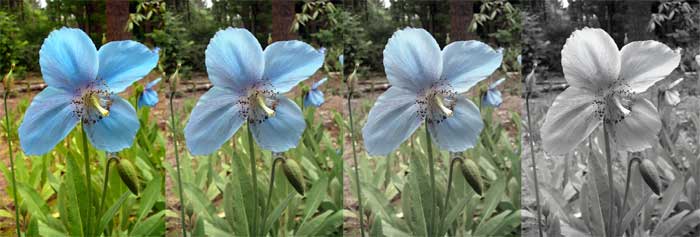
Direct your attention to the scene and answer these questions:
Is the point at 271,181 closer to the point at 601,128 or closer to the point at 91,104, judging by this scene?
the point at 91,104

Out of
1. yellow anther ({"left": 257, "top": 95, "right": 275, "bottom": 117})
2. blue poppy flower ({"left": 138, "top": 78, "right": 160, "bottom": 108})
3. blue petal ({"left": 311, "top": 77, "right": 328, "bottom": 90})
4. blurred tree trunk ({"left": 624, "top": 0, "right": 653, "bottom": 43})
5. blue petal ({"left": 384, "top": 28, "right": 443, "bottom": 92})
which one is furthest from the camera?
blurred tree trunk ({"left": 624, "top": 0, "right": 653, "bottom": 43})

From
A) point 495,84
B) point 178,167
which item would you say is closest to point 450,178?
point 495,84

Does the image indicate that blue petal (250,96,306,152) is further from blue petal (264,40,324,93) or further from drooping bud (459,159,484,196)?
drooping bud (459,159,484,196)

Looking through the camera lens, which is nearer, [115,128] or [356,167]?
[115,128]

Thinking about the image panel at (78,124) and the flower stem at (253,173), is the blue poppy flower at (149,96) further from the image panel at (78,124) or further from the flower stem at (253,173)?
the flower stem at (253,173)

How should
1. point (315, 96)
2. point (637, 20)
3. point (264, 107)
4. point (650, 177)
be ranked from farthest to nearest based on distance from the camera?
point (637, 20) → point (650, 177) → point (315, 96) → point (264, 107)

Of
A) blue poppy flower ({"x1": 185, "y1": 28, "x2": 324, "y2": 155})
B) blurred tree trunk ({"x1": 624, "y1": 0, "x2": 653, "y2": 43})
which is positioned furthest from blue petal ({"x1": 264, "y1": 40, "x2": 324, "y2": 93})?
blurred tree trunk ({"x1": 624, "y1": 0, "x2": 653, "y2": 43})
